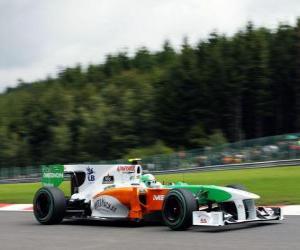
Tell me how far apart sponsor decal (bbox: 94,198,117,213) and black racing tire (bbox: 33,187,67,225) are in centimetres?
77

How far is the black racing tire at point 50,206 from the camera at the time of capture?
43.7 ft

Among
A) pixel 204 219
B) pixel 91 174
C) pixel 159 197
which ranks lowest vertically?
pixel 204 219

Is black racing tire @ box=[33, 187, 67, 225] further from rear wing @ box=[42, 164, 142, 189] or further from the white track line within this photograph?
the white track line

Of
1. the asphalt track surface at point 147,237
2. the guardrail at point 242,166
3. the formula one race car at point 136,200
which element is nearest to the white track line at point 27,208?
the asphalt track surface at point 147,237

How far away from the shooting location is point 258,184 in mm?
21094

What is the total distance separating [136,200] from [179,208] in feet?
4.06

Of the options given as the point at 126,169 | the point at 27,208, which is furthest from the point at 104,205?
the point at 27,208

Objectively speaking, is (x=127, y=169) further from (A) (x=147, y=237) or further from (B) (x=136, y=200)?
(A) (x=147, y=237)

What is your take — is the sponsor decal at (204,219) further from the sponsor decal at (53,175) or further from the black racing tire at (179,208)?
the sponsor decal at (53,175)

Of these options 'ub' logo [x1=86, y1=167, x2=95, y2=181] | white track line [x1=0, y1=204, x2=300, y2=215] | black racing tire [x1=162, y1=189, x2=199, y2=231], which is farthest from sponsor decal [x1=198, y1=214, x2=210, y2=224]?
white track line [x1=0, y1=204, x2=300, y2=215]

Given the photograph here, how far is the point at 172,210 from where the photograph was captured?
11.5 metres

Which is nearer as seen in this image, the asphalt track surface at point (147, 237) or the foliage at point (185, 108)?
the asphalt track surface at point (147, 237)

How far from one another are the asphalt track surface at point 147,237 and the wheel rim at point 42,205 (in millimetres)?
403

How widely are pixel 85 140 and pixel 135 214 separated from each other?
70.9 metres
